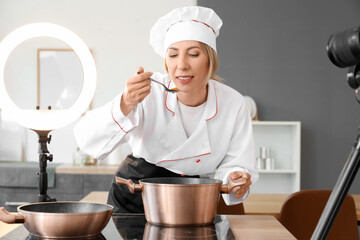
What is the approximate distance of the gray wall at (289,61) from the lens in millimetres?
4652

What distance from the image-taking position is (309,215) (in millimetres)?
2061

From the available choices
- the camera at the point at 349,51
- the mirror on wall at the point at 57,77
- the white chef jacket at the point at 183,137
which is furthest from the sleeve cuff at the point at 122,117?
the mirror on wall at the point at 57,77

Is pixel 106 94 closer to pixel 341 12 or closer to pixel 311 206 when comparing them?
pixel 341 12

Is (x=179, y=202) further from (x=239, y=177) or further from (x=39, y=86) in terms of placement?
A: (x=39, y=86)

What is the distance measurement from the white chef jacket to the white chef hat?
16 centimetres

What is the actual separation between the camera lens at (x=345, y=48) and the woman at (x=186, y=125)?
761 mm

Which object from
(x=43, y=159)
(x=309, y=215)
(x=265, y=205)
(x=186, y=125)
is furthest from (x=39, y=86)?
(x=43, y=159)

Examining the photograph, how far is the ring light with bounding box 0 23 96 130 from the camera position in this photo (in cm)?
122

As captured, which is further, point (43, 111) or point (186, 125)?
point (186, 125)

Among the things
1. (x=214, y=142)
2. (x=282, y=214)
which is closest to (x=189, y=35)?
(x=214, y=142)

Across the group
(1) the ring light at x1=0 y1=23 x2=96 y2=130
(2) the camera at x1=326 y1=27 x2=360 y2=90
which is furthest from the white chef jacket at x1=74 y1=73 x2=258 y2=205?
(2) the camera at x1=326 y1=27 x2=360 y2=90

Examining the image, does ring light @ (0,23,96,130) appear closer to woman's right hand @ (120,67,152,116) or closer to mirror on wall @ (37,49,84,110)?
woman's right hand @ (120,67,152,116)

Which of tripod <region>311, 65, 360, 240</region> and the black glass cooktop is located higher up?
tripod <region>311, 65, 360, 240</region>

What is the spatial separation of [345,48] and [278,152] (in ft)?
13.1
